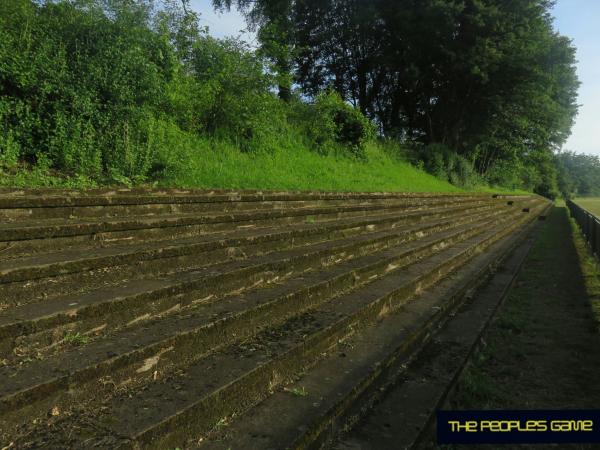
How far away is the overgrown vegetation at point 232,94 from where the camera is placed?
4598mm

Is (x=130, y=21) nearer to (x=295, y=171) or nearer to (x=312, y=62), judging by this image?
(x=295, y=171)

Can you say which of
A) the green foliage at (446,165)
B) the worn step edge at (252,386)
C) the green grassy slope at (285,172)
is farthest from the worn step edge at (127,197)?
the green foliage at (446,165)

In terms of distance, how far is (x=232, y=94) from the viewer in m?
8.38

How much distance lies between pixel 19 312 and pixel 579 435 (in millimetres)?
3215

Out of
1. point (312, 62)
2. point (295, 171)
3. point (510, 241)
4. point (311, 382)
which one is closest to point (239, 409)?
point (311, 382)

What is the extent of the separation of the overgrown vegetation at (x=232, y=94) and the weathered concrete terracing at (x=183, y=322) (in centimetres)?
146

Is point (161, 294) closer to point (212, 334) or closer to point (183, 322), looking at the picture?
point (183, 322)

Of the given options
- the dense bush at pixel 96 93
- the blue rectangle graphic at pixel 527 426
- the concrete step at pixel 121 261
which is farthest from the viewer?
the dense bush at pixel 96 93

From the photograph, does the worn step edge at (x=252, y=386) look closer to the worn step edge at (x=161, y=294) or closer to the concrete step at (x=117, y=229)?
the worn step edge at (x=161, y=294)

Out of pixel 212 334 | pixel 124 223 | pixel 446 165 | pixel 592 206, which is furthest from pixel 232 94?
pixel 592 206

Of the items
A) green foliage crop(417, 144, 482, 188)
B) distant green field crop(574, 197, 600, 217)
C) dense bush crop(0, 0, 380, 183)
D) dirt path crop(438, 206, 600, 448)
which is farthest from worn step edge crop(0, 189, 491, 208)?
distant green field crop(574, 197, 600, 217)

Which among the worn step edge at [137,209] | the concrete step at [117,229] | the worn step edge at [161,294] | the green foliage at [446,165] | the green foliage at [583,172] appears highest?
the green foliage at [583,172]

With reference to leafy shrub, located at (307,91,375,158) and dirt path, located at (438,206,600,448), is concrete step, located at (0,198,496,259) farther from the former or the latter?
leafy shrub, located at (307,91,375,158)

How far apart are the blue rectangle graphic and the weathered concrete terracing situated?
593 mm
